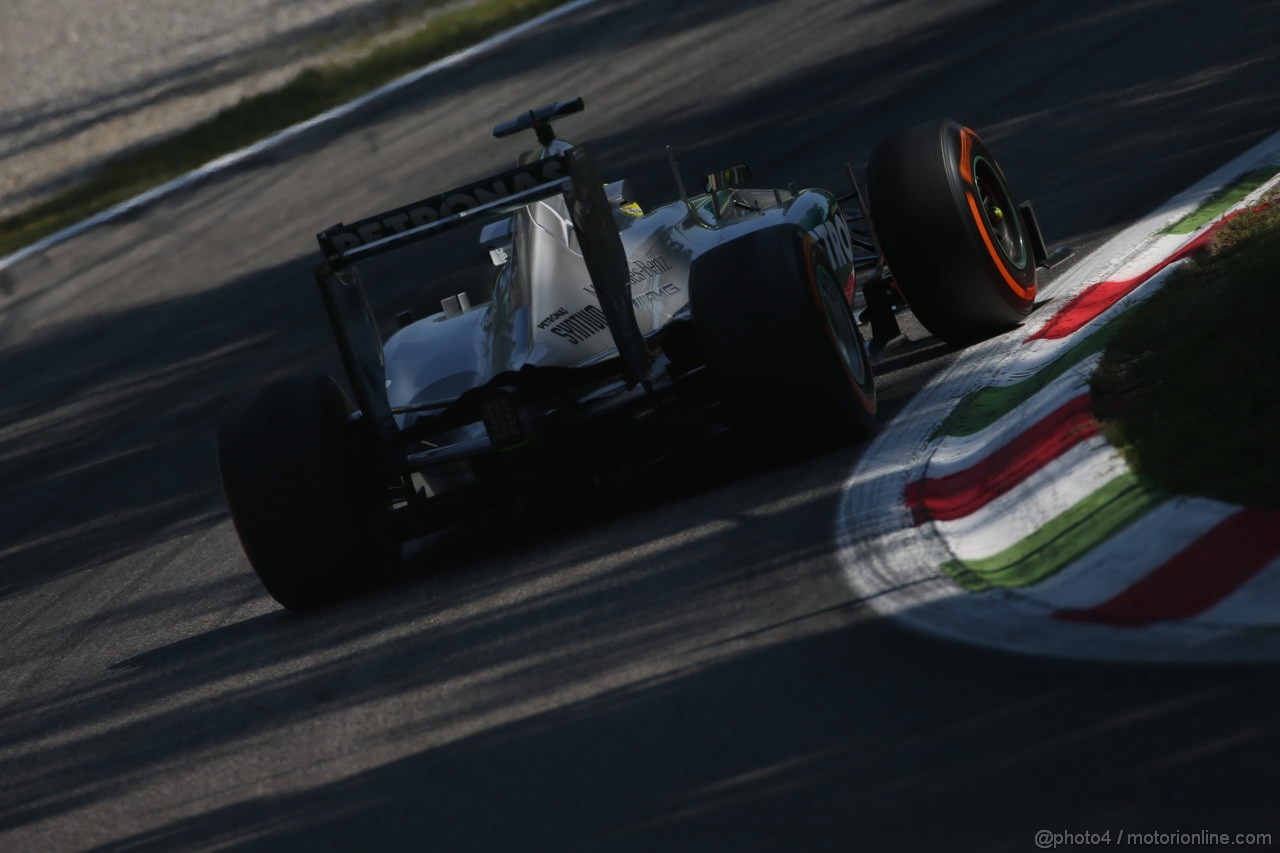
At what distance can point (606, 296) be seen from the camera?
6875 mm

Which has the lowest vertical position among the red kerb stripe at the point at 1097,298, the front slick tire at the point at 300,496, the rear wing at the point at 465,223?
the red kerb stripe at the point at 1097,298

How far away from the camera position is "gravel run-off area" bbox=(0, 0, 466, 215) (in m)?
22.9

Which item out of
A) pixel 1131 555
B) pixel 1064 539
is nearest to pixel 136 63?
pixel 1064 539

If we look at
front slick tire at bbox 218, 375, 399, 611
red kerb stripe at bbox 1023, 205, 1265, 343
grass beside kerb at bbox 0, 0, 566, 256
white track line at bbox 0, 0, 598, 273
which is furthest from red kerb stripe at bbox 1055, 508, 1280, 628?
grass beside kerb at bbox 0, 0, 566, 256

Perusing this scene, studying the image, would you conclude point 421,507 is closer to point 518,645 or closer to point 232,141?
point 518,645

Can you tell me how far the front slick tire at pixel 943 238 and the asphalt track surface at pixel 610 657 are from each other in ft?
1.28

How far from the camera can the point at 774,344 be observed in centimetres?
662

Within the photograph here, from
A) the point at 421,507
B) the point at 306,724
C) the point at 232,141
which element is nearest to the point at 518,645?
the point at 306,724

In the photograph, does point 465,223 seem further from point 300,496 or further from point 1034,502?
point 1034,502

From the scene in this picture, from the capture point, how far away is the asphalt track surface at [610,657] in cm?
404

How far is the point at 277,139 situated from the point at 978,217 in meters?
13.6

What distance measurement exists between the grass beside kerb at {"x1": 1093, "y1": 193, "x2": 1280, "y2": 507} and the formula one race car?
1.13m

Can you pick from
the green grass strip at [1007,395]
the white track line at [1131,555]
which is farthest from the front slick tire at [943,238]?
the white track line at [1131,555]

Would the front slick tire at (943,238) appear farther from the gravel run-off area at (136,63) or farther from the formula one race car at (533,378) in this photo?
the gravel run-off area at (136,63)
